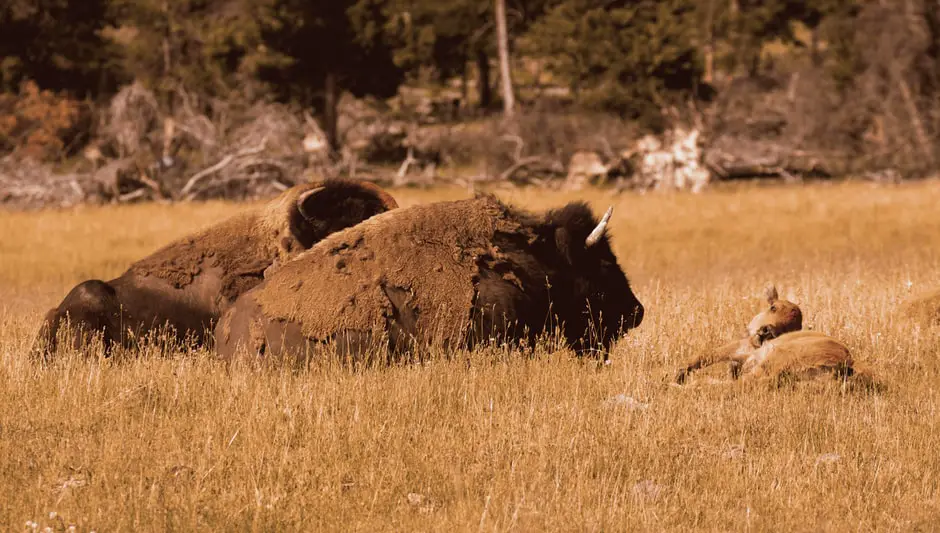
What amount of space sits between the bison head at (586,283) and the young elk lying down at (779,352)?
770 mm

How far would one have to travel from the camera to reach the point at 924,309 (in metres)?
9.78

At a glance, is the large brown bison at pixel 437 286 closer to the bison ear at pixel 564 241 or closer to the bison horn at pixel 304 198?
the bison ear at pixel 564 241

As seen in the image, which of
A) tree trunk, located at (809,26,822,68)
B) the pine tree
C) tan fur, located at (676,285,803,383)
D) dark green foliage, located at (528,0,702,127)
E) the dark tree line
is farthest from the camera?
tree trunk, located at (809,26,822,68)

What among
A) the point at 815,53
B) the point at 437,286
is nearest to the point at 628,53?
the point at 815,53

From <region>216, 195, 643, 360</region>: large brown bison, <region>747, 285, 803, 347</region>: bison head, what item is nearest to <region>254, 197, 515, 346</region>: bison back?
<region>216, 195, 643, 360</region>: large brown bison

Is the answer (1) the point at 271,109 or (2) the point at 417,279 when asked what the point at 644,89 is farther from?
(2) the point at 417,279

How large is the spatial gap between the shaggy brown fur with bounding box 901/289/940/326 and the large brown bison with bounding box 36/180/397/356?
5211 millimetres

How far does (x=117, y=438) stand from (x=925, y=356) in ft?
18.8

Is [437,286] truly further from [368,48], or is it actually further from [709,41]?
[709,41]

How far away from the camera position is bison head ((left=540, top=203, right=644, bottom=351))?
26.2 feet

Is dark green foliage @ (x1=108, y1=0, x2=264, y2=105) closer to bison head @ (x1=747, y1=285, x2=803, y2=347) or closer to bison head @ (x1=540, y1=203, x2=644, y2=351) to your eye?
bison head @ (x1=540, y1=203, x2=644, y2=351)

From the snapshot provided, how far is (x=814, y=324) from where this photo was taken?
927 centimetres

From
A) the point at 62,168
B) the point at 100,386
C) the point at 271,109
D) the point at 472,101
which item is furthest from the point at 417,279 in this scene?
the point at 472,101

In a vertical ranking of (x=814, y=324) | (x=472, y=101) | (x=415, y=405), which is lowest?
(x=472, y=101)
